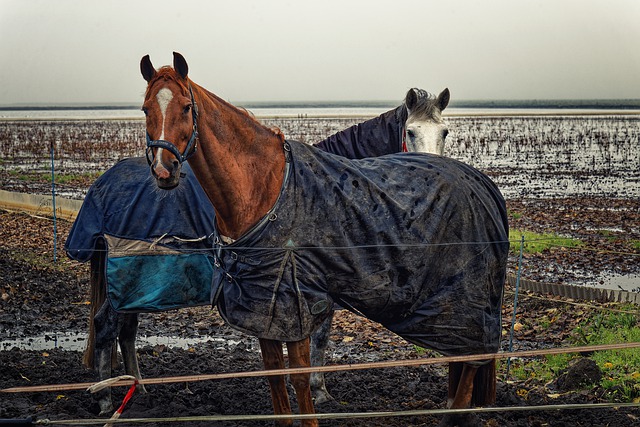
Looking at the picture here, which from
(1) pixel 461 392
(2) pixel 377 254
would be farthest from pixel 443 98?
(1) pixel 461 392

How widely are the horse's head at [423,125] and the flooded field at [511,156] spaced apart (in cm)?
1265

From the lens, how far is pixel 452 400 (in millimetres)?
5316

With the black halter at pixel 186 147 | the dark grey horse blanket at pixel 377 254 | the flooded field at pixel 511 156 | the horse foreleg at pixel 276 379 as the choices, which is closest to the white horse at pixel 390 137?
the dark grey horse blanket at pixel 377 254

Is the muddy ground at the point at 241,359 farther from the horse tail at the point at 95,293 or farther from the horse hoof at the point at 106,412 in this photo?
the horse tail at the point at 95,293

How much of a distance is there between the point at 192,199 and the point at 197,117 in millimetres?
1671

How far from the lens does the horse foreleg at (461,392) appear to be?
5.15 m

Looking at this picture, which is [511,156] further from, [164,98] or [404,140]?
[164,98]

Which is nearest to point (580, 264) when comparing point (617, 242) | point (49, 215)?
point (617, 242)

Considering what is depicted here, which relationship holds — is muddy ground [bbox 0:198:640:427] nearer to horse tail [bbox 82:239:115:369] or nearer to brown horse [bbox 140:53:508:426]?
horse tail [bbox 82:239:115:369]

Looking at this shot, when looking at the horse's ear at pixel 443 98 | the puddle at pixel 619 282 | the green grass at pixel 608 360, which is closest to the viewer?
the green grass at pixel 608 360

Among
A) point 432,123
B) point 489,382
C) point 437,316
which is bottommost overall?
point 489,382

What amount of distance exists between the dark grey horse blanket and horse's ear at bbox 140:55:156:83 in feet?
3.02

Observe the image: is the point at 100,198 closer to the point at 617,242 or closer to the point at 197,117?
the point at 197,117

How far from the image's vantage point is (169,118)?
4.21 meters
